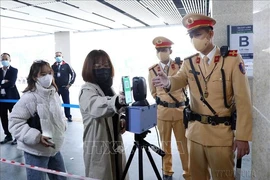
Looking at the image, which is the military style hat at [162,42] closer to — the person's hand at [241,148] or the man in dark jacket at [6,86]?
the person's hand at [241,148]

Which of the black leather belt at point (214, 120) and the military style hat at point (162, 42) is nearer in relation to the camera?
the black leather belt at point (214, 120)

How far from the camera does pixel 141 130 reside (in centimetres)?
121

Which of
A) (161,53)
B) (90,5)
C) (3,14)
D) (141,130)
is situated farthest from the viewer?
(3,14)

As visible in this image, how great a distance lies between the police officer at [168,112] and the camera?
2.49 metres

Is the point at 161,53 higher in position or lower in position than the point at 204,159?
higher

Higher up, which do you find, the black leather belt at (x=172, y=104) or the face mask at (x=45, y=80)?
the face mask at (x=45, y=80)

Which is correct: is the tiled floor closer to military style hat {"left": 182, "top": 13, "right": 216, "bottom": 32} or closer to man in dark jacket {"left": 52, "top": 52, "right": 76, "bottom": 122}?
man in dark jacket {"left": 52, "top": 52, "right": 76, "bottom": 122}

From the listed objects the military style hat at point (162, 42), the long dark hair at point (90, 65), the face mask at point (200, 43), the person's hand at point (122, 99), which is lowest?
the person's hand at point (122, 99)

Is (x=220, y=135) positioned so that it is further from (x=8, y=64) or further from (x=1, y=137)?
(x=1, y=137)

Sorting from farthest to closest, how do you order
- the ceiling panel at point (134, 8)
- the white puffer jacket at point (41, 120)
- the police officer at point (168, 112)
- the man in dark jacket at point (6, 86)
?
the ceiling panel at point (134, 8) < the man in dark jacket at point (6, 86) < the police officer at point (168, 112) < the white puffer jacket at point (41, 120)

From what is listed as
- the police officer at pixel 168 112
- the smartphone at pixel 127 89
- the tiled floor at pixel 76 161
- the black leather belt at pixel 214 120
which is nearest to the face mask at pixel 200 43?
the black leather belt at pixel 214 120

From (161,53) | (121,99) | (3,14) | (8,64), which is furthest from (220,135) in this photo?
(3,14)

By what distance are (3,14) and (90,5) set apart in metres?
2.04

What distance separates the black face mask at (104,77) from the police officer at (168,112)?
0.98 metres
